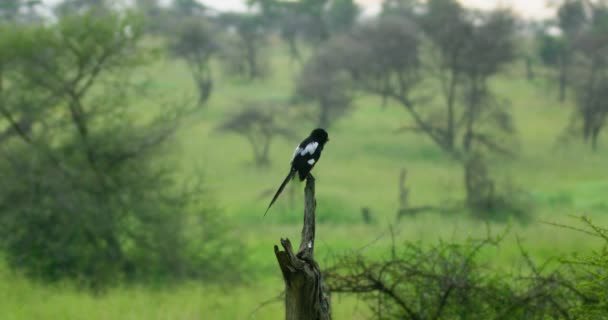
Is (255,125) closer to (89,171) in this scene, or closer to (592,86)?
(592,86)

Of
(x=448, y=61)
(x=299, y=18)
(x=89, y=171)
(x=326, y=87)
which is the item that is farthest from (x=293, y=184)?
(x=299, y=18)

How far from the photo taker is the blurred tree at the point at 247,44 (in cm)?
6353

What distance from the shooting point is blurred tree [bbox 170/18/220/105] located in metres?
53.9

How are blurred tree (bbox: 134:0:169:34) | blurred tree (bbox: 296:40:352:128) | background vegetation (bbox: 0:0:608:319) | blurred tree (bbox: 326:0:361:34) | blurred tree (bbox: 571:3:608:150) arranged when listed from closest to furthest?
background vegetation (bbox: 0:0:608:319) → blurred tree (bbox: 571:3:608:150) → blurred tree (bbox: 296:40:352:128) → blurred tree (bbox: 134:0:169:34) → blurred tree (bbox: 326:0:361:34)

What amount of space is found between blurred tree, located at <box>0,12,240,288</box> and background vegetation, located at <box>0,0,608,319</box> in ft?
0.13

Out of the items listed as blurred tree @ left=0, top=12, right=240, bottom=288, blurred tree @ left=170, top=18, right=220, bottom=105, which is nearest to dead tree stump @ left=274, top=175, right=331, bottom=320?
blurred tree @ left=0, top=12, right=240, bottom=288

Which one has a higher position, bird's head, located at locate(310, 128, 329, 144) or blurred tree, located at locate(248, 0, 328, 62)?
blurred tree, located at locate(248, 0, 328, 62)

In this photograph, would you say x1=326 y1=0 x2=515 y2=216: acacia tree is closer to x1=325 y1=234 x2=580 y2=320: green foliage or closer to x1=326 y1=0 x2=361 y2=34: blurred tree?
x1=326 y1=0 x2=361 y2=34: blurred tree

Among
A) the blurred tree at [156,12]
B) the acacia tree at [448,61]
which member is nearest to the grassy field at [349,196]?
the acacia tree at [448,61]

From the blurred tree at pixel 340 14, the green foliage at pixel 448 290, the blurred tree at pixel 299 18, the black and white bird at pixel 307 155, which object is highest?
the blurred tree at pixel 340 14

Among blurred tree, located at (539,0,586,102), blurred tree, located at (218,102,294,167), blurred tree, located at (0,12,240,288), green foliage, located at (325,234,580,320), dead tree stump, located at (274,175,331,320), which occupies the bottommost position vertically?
dead tree stump, located at (274,175,331,320)

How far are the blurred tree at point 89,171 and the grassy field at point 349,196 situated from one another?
78cm

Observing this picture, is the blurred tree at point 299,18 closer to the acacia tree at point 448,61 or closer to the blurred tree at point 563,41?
the blurred tree at point 563,41

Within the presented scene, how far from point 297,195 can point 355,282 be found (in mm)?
23935
